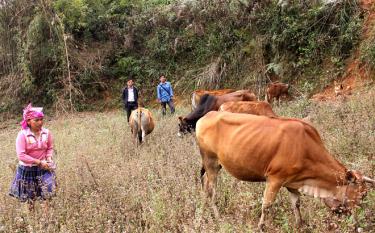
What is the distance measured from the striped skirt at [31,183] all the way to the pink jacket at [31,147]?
16 centimetres

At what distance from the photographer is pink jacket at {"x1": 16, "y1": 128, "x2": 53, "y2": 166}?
5871mm

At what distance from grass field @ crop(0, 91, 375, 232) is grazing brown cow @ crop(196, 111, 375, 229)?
24 cm

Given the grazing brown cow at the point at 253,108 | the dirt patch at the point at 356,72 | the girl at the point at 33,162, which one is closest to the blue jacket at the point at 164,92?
the dirt patch at the point at 356,72

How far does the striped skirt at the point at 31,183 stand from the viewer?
6012mm

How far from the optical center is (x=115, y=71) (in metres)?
24.8

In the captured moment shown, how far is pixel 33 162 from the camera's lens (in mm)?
5879

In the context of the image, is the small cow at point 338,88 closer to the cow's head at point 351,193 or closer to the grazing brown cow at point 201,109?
the grazing brown cow at point 201,109

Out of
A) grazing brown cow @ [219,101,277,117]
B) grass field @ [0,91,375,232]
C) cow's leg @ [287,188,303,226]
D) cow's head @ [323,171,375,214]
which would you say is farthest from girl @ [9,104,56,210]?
grazing brown cow @ [219,101,277,117]

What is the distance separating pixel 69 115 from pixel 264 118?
58.0ft

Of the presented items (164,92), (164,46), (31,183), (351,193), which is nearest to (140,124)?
(164,92)

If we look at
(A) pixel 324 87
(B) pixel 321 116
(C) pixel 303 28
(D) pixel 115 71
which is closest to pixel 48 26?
(D) pixel 115 71

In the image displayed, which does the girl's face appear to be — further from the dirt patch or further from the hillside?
the hillside

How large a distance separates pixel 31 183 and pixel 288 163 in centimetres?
349

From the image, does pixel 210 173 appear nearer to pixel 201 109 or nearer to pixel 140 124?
pixel 201 109
